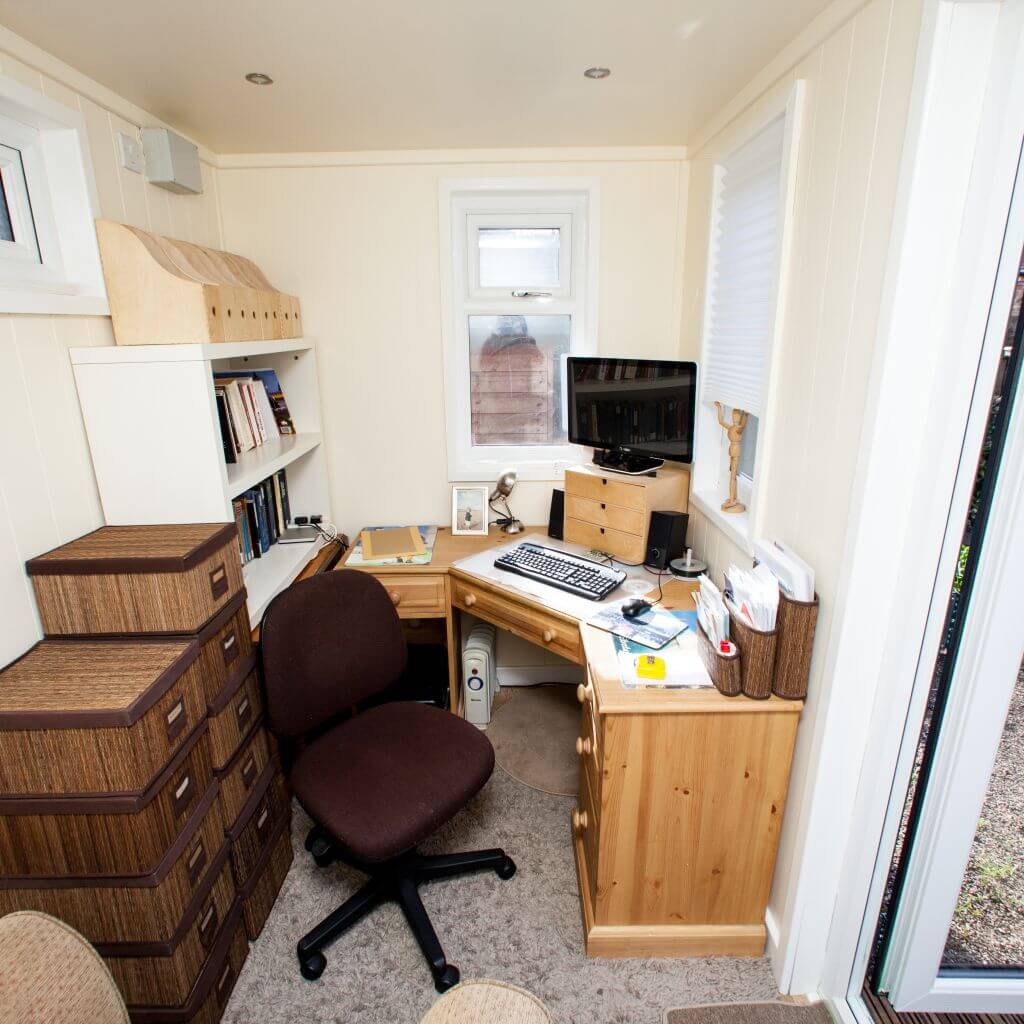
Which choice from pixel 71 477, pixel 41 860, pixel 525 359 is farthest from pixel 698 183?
pixel 41 860

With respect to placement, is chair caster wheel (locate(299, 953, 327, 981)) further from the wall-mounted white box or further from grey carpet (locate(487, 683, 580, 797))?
the wall-mounted white box

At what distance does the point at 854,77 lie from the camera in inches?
47.3

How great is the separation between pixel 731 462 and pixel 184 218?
2010 millimetres

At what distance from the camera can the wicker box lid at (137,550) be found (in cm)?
138

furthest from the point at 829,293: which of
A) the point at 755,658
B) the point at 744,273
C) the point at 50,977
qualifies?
the point at 50,977

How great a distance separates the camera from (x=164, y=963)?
1.28 meters

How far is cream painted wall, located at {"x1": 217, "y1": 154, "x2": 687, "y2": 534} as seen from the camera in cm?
230

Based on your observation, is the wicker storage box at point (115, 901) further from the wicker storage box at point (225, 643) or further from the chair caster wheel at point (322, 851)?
the chair caster wheel at point (322, 851)

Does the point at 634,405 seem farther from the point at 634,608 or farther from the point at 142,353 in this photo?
the point at 142,353

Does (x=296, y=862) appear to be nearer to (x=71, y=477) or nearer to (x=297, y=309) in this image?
(x=71, y=477)

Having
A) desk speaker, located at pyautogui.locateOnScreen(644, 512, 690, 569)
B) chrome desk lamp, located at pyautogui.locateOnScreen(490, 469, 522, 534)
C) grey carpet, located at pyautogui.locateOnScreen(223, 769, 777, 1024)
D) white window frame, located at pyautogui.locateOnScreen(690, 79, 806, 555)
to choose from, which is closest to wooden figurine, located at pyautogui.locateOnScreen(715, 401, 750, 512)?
white window frame, located at pyautogui.locateOnScreen(690, 79, 806, 555)

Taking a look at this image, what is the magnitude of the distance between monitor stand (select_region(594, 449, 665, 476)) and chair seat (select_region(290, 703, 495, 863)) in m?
1.06

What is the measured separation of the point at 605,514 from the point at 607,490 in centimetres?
10

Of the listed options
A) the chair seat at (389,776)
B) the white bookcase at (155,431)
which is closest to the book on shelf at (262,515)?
the white bookcase at (155,431)
